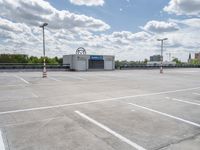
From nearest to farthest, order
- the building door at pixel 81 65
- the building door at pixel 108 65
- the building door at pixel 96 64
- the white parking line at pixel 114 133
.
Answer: the white parking line at pixel 114 133 → the building door at pixel 81 65 → the building door at pixel 96 64 → the building door at pixel 108 65

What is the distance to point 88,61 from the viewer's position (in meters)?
41.6

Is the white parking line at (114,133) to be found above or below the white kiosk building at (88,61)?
below

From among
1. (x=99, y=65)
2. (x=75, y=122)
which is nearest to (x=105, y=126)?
(x=75, y=122)

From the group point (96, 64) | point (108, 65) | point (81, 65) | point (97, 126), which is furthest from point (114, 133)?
point (108, 65)

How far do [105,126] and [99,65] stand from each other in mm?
38043

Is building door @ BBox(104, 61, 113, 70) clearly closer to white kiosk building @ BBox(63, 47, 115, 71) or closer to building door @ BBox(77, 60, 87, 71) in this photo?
white kiosk building @ BBox(63, 47, 115, 71)

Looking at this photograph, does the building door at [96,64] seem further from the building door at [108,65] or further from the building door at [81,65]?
the building door at [81,65]

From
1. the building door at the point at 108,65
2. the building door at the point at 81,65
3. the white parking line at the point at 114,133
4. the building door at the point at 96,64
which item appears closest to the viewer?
the white parking line at the point at 114,133

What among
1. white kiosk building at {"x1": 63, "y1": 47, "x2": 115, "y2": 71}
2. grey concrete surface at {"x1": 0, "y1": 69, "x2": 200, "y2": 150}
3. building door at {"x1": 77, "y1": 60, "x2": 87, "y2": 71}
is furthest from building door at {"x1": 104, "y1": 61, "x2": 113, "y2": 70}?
grey concrete surface at {"x1": 0, "y1": 69, "x2": 200, "y2": 150}

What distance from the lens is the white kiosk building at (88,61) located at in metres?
39.6

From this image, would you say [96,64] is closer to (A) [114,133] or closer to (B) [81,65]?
(B) [81,65]

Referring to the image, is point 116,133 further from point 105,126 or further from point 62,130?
point 62,130

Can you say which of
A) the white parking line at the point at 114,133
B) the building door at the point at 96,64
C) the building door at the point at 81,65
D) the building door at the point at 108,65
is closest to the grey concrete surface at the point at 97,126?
the white parking line at the point at 114,133

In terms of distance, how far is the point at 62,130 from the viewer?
5.14m
